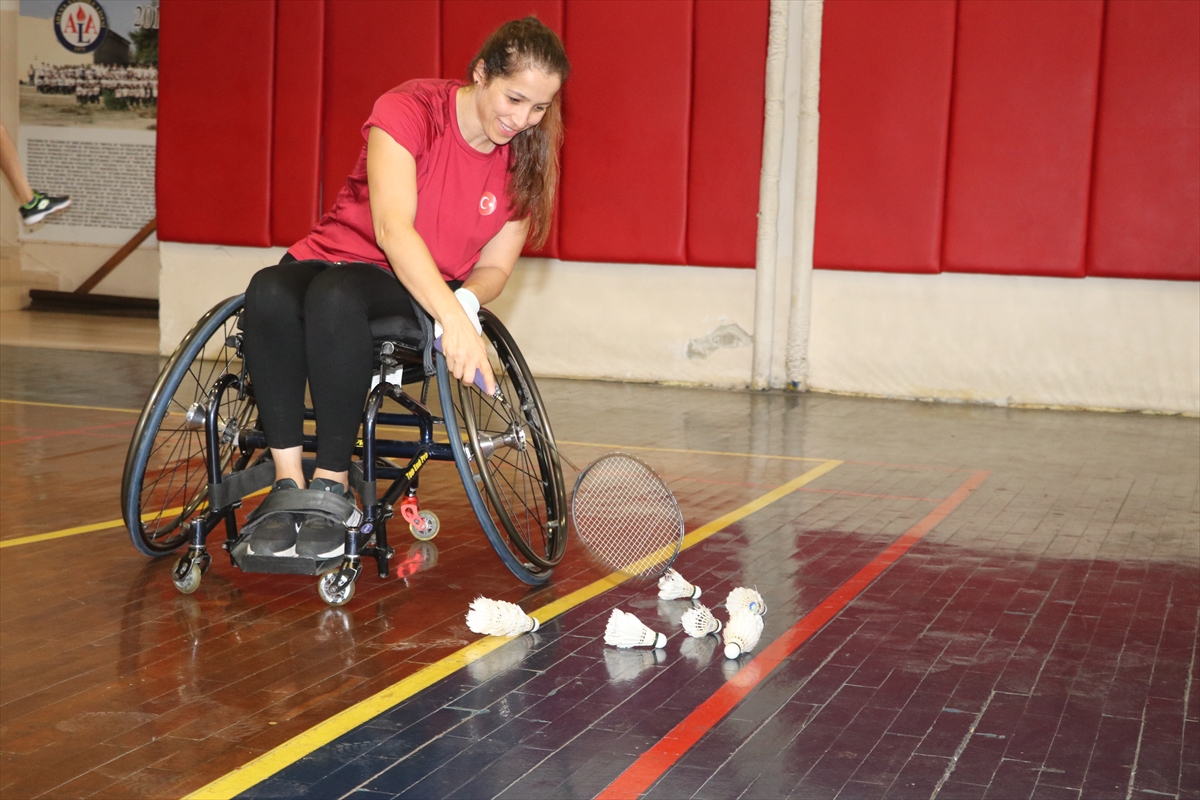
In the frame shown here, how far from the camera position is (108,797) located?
171 centimetres

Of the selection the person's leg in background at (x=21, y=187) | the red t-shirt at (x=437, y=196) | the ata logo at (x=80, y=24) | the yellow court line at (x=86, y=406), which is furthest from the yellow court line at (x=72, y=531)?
the ata logo at (x=80, y=24)

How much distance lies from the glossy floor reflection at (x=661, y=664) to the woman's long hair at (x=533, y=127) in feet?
2.92

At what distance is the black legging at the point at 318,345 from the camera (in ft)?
8.11

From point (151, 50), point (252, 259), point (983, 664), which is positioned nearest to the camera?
point (983, 664)

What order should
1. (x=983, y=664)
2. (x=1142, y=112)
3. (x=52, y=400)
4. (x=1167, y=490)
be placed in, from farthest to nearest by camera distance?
(x=1142, y=112), (x=52, y=400), (x=1167, y=490), (x=983, y=664)

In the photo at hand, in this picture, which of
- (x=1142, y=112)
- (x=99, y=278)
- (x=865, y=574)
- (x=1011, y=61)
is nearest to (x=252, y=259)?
(x=99, y=278)

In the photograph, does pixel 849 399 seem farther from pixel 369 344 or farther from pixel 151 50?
pixel 151 50

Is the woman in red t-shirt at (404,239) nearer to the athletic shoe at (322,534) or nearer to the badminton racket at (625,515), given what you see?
the athletic shoe at (322,534)

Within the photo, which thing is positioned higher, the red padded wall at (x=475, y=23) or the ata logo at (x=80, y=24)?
the ata logo at (x=80, y=24)

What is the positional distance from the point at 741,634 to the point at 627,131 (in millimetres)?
5328

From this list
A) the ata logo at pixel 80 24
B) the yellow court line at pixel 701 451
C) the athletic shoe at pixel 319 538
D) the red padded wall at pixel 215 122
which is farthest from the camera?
the ata logo at pixel 80 24

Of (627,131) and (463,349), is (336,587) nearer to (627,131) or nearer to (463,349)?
(463,349)

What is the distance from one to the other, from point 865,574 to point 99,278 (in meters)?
9.60

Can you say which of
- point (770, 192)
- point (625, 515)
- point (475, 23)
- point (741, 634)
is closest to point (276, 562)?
point (625, 515)
